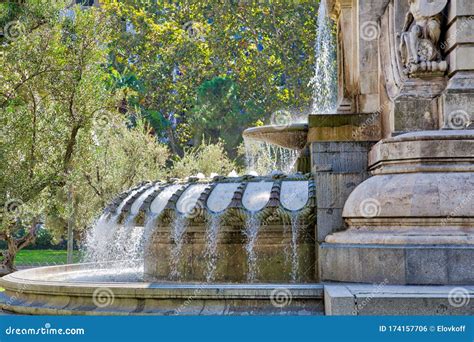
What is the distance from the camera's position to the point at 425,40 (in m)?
9.32

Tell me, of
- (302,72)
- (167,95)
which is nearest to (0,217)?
(302,72)

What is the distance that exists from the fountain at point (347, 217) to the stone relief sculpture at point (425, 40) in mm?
15

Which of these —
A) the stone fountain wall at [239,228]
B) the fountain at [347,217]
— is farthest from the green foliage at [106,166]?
the stone fountain wall at [239,228]

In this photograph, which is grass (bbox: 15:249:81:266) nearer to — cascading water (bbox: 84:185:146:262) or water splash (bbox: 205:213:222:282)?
cascading water (bbox: 84:185:146:262)

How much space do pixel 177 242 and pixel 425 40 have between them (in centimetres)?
361

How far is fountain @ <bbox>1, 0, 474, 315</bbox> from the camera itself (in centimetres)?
769

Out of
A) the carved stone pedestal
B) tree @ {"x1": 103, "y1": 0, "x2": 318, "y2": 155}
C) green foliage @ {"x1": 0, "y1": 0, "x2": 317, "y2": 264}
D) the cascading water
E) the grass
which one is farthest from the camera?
tree @ {"x1": 103, "y1": 0, "x2": 318, "y2": 155}

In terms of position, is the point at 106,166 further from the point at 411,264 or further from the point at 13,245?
the point at 411,264

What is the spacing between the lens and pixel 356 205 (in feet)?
28.4

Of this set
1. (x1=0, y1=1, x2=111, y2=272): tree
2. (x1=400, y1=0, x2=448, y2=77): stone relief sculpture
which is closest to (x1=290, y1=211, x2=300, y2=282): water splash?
(x1=400, y1=0, x2=448, y2=77): stone relief sculpture

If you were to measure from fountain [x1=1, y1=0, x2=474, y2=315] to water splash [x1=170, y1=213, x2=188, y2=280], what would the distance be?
0.02m

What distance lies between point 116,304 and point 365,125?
13.8ft

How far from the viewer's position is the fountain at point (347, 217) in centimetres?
769

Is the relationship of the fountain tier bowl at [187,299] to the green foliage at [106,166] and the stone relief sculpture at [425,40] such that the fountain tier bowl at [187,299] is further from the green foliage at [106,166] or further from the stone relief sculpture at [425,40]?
the green foliage at [106,166]
